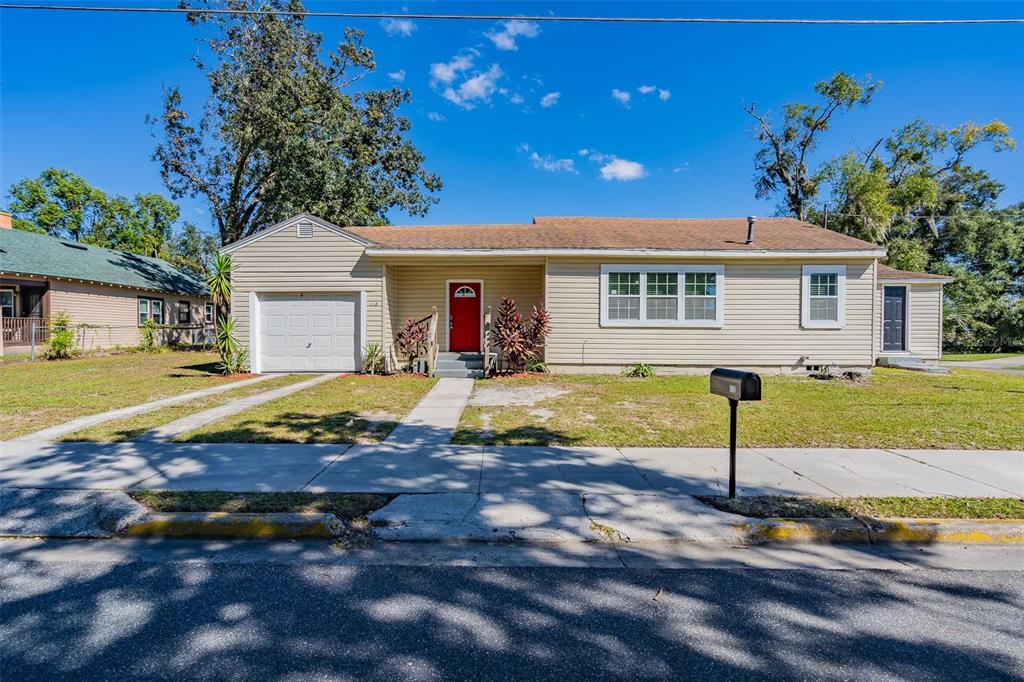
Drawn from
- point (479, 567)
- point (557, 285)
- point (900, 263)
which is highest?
point (900, 263)

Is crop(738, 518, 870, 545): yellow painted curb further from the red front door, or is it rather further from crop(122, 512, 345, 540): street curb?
the red front door

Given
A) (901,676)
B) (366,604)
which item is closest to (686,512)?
(901,676)

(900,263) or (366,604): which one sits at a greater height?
(900,263)

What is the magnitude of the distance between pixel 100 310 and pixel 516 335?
833 inches

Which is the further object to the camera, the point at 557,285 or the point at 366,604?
the point at 557,285

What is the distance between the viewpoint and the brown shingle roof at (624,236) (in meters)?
12.1

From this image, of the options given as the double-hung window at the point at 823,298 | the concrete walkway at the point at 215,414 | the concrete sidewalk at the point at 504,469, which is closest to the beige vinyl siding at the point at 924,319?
the double-hung window at the point at 823,298

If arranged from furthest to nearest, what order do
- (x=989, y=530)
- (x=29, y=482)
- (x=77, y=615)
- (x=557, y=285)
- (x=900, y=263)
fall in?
1. (x=900, y=263)
2. (x=557, y=285)
3. (x=29, y=482)
4. (x=989, y=530)
5. (x=77, y=615)

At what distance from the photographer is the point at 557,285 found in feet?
40.3

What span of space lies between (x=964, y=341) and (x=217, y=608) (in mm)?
31370

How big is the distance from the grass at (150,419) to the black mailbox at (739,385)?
23.3 feet

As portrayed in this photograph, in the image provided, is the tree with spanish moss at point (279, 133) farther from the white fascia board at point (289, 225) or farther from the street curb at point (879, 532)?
the street curb at point (879, 532)

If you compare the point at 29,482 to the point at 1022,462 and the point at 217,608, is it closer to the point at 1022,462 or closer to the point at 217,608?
the point at 217,608

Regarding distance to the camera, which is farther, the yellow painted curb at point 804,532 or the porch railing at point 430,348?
the porch railing at point 430,348
